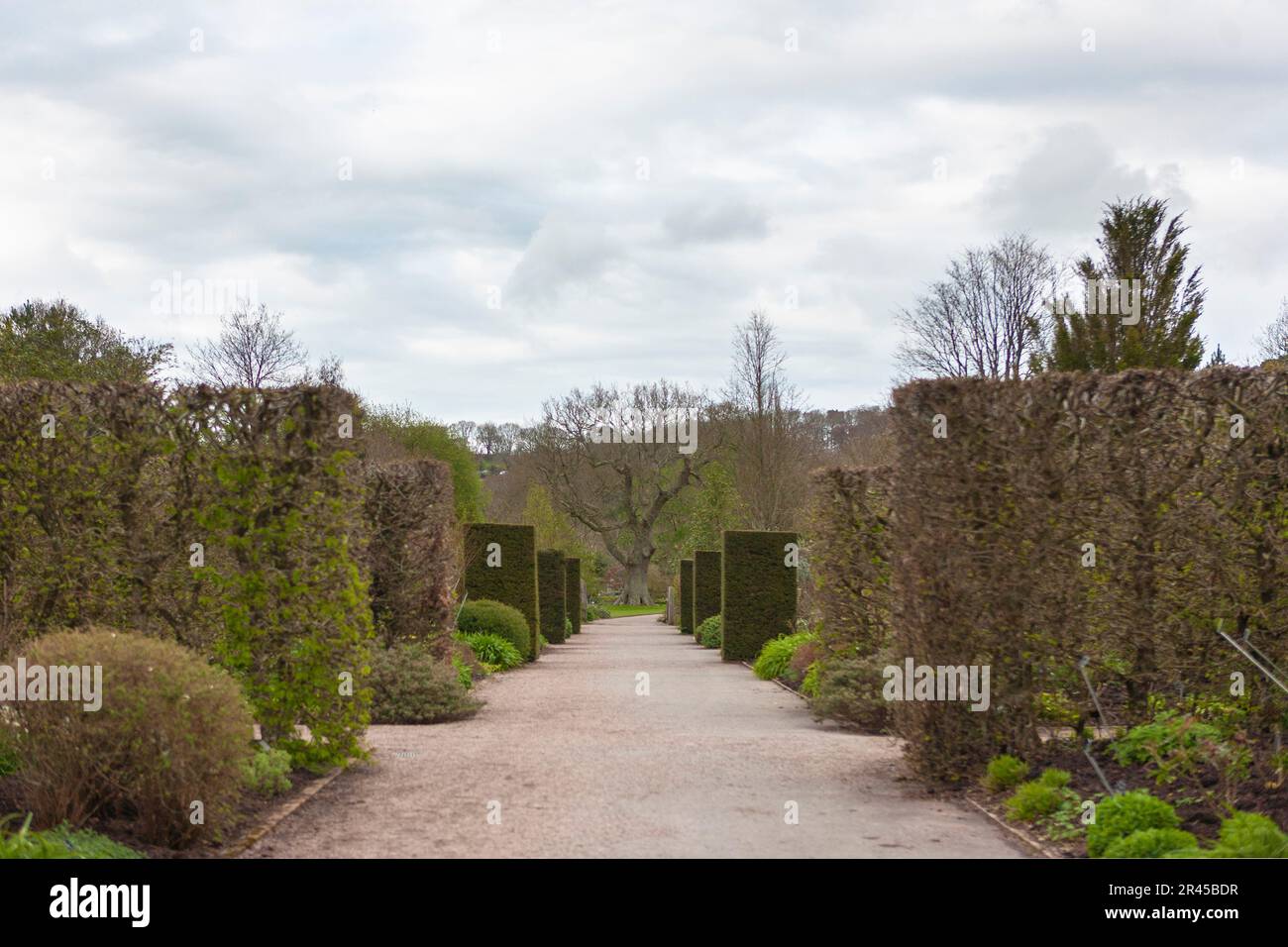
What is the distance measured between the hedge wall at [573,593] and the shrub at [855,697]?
74.6 feet

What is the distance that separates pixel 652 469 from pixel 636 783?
40.8 m

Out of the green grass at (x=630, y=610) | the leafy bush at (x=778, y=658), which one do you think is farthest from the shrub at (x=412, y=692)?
the green grass at (x=630, y=610)

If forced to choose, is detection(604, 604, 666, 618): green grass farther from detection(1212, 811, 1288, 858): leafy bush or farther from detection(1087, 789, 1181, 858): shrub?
detection(1212, 811, 1288, 858): leafy bush

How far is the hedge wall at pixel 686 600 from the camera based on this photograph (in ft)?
113

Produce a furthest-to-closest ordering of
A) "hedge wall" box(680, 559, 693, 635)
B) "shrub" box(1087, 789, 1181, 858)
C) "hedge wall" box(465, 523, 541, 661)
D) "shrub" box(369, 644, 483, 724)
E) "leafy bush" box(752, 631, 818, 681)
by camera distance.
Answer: "hedge wall" box(680, 559, 693, 635), "hedge wall" box(465, 523, 541, 661), "leafy bush" box(752, 631, 818, 681), "shrub" box(369, 644, 483, 724), "shrub" box(1087, 789, 1181, 858)

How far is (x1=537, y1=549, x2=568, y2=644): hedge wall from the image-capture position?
27625 mm

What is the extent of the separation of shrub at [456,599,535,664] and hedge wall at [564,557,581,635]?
44.1ft

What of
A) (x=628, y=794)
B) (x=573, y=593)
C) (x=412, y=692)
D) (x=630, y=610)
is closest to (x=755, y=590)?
(x=412, y=692)

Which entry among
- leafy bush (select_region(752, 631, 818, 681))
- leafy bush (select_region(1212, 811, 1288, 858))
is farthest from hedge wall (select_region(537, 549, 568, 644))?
leafy bush (select_region(1212, 811, 1288, 858))

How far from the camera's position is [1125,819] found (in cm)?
Result: 600

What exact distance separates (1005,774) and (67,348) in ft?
109

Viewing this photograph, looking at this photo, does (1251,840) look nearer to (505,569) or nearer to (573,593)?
(505,569)
